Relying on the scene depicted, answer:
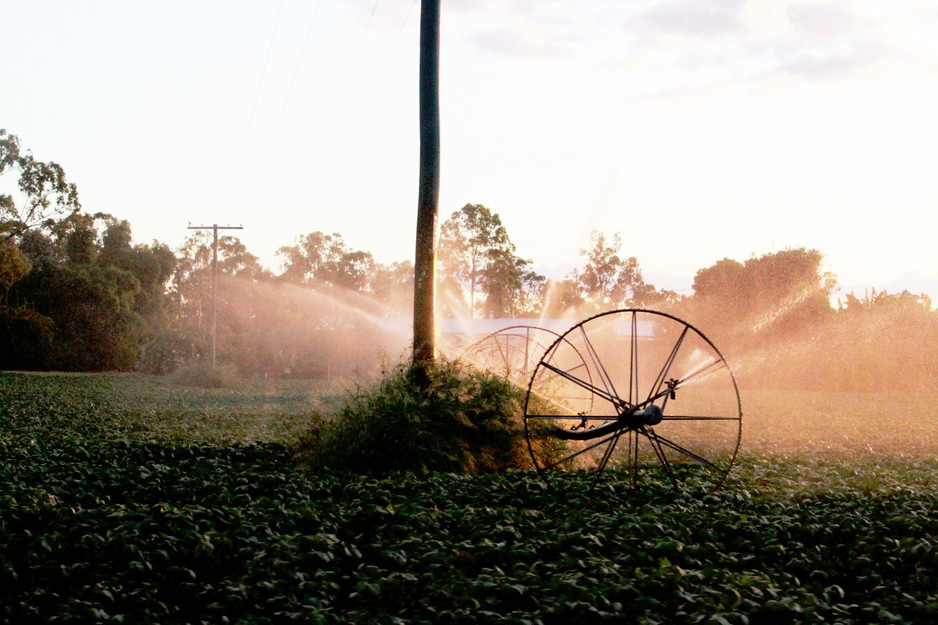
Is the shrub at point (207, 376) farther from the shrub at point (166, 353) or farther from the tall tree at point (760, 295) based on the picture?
the tall tree at point (760, 295)

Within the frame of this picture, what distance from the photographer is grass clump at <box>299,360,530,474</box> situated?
10.4m

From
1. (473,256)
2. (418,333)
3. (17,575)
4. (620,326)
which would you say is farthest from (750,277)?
(17,575)

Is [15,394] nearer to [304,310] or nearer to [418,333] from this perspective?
[418,333]

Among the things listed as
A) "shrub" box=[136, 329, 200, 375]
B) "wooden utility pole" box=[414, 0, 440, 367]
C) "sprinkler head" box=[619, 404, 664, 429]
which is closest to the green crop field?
"sprinkler head" box=[619, 404, 664, 429]

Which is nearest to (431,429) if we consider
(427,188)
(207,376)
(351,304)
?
(427,188)

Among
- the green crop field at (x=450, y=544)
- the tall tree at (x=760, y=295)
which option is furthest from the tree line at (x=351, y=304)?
the green crop field at (x=450, y=544)

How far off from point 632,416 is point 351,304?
4923cm

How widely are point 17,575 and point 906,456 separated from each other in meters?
13.0

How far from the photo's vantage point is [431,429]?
1073 centimetres

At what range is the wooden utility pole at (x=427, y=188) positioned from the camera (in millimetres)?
12750

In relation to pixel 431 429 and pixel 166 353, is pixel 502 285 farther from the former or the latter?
pixel 431 429

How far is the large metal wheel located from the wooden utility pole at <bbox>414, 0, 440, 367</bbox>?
6.13 ft

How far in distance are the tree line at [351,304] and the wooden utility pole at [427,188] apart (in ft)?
73.4

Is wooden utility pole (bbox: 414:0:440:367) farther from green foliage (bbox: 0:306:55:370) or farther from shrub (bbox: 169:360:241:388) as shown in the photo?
green foliage (bbox: 0:306:55:370)
